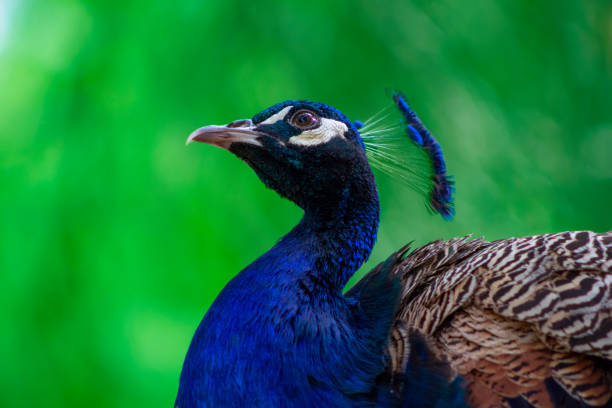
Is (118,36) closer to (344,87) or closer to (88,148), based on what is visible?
(88,148)

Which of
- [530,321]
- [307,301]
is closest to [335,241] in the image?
[307,301]

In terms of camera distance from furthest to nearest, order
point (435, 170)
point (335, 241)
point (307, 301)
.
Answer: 1. point (435, 170)
2. point (335, 241)
3. point (307, 301)

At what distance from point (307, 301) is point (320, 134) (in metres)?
0.41

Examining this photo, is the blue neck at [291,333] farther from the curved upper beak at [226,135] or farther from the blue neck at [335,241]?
the curved upper beak at [226,135]

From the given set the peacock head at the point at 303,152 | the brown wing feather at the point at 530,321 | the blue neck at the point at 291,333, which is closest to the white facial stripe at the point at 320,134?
the peacock head at the point at 303,152

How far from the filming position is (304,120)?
1.41 meters

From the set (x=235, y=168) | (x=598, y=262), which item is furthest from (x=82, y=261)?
(x=598, y=262)

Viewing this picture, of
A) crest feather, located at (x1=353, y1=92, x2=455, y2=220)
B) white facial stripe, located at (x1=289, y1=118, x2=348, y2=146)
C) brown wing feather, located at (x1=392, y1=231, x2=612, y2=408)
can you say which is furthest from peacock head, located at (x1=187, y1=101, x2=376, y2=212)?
brown wing feather, located at (x1=392, y1=231, x2=612, y2=408)

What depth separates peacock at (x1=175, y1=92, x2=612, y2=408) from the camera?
1.07 metres

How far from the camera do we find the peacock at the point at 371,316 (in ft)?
3.51

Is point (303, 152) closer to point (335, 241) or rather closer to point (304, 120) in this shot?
point (304, 120)

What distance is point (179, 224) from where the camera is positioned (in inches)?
93.5

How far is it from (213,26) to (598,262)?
72.1 inches

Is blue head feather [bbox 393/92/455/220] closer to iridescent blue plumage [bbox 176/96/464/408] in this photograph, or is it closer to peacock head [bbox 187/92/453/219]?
peacock head [bbox 187/92/453/219]
